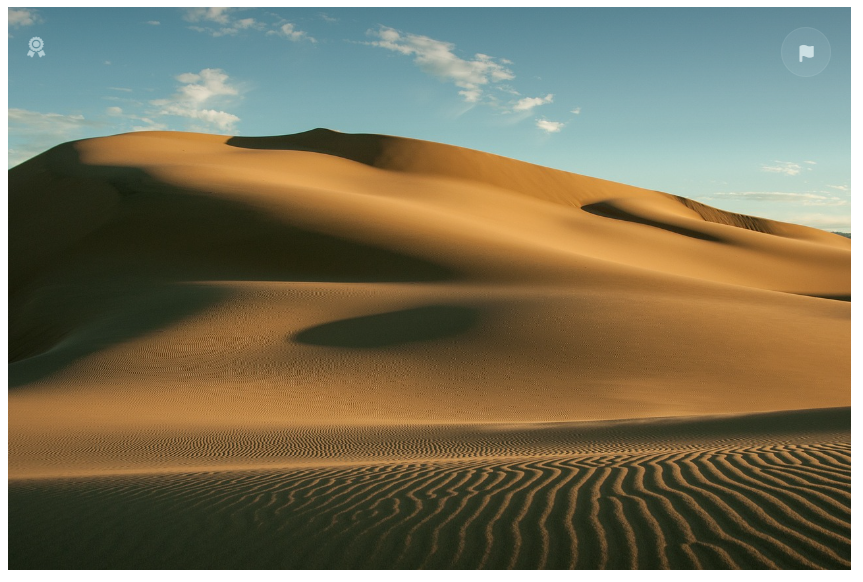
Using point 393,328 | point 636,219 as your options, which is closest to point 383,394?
point 393,328

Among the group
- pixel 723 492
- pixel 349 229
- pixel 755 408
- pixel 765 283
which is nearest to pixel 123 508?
pixel 723 492

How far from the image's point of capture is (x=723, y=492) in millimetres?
5359

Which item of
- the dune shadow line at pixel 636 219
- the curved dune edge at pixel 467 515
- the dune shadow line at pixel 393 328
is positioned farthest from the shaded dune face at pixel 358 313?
the dune shadow line at pixel 636 219

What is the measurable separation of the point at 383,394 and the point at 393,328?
4410 millimetres

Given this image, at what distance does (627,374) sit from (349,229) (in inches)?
779

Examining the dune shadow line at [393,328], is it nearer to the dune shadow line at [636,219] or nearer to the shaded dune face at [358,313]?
the shaded dune face at [358,313]

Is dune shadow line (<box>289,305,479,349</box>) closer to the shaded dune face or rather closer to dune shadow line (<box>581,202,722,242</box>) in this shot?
the shaded dune face

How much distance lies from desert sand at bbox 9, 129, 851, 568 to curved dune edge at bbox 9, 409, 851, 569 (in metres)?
0.03

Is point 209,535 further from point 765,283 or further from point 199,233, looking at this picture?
point 765,283

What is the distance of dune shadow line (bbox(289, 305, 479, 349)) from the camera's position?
1780cm

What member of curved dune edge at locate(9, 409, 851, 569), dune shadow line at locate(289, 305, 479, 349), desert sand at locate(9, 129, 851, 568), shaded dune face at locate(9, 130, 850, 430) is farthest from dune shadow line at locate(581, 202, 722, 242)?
curved dune edge at locate(9, 409, 851, 569)

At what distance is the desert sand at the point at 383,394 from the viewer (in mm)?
4820

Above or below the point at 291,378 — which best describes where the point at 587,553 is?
above

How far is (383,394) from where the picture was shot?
1445 centimetres
